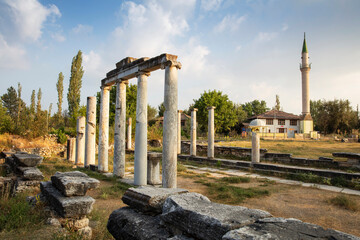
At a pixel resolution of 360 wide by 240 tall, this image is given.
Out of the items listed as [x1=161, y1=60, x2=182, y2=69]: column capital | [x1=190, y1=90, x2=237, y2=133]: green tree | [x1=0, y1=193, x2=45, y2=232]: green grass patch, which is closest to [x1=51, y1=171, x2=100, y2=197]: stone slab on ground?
[x1=0, y1=193, x2=45, y2=232]: green grass patch

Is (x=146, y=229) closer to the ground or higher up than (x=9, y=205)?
higher up

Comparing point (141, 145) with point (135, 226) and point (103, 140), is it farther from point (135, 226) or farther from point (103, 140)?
point (135, 226)

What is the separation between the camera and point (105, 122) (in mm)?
9930

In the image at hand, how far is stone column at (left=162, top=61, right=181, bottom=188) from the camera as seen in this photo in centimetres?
677

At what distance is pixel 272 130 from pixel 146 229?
160 feet

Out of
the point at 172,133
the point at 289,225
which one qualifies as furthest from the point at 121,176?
the point at 289,225

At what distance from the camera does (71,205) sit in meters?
3.66

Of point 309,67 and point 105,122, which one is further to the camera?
point 309,67

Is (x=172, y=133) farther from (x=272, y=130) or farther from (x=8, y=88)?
(x=8, y=88)

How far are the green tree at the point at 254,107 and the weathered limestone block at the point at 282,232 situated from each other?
60069 mm

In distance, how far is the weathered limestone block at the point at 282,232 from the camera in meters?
1.42

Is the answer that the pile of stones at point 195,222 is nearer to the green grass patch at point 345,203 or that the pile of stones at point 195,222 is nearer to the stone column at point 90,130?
the green grass patch at point 345,203

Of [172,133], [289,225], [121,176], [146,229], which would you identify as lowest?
[121,176]

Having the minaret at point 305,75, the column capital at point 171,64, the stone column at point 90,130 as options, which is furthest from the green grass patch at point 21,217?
the minaret at point 305,75
